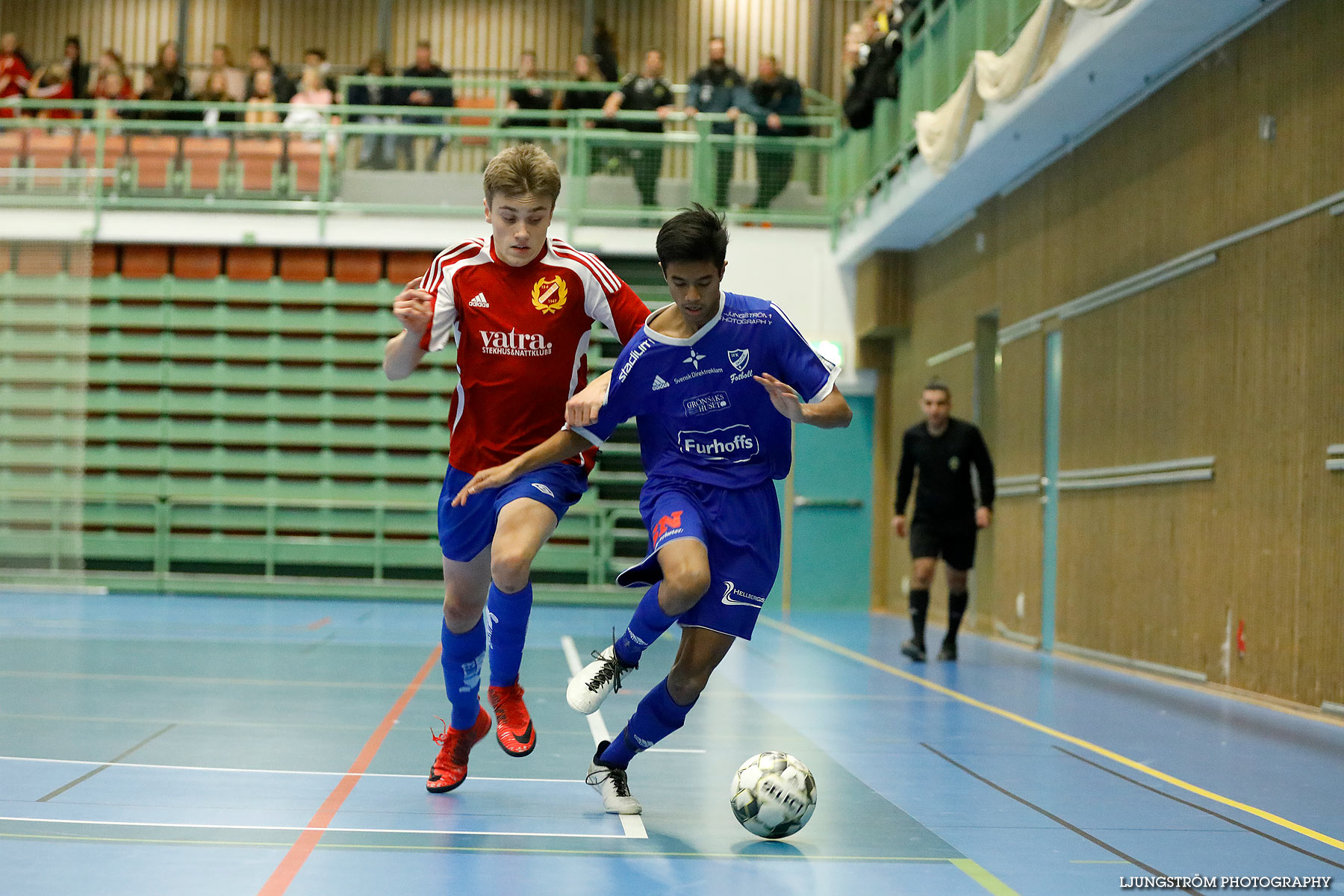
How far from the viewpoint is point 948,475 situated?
10367 mm

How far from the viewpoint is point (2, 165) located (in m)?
16.7

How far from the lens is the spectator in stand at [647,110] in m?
17.1

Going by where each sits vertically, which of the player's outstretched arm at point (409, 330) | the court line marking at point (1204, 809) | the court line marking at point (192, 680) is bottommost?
the court line marking at point (192, 680)

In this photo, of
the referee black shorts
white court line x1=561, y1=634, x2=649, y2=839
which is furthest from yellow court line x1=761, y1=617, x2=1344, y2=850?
white court line x1=561, y1=634, x2=649, y2=839

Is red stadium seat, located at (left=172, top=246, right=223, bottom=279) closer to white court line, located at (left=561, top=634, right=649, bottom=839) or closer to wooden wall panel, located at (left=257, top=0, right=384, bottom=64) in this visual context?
wooden wall panel, located at (left=257, top=0, right=384, bottom=64)

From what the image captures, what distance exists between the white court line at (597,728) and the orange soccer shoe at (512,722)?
332 mm

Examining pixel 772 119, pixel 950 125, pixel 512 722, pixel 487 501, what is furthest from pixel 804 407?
pixel 772 119

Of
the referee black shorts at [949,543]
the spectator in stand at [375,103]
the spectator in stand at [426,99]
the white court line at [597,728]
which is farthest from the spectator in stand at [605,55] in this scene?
the referee black shorts at [949,543]

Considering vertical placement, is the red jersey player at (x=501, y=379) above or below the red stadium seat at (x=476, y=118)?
below

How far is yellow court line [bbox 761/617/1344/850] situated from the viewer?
14.3 feet

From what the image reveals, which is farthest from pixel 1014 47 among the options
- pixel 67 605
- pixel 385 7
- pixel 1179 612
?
pixel 385 7

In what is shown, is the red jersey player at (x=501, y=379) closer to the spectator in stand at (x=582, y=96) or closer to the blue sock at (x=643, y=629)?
the blue sock at (x=643, y=629)

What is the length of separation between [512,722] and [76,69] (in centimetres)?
1757

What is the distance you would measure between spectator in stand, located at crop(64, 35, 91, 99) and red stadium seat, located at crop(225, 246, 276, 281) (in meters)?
3.90
